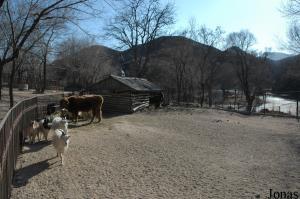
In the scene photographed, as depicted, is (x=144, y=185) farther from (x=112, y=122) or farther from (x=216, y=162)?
(x=112, y=122)

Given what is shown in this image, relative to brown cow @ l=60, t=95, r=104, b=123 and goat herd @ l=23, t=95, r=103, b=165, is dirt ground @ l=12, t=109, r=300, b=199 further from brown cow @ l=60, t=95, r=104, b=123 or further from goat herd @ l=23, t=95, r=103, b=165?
brown cow @ l=60, t=95, r=104, b=123

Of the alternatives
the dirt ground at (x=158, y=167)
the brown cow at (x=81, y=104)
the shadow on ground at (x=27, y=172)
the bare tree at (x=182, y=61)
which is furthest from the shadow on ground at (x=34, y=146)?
the bare tree at (x=182, y=61)

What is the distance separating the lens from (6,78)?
58500 mm

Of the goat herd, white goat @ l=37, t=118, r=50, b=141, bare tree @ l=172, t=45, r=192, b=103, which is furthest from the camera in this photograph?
bare tree @ l=172, t=45, r=192, b=103

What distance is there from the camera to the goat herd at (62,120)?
9492 mm

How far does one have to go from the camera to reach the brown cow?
17141mm

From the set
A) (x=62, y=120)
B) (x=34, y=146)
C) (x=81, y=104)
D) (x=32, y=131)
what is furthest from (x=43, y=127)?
(x=81, y=104)

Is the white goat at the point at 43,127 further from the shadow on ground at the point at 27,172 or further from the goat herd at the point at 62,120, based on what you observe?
the shadow on ground at the point at 27,172

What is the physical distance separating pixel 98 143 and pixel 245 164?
4.91 meters

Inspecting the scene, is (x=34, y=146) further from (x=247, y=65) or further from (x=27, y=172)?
(x=247, y=65)

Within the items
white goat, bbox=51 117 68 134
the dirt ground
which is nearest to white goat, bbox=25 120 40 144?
the dirt ground

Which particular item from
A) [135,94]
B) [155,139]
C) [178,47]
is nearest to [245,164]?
[155,139]

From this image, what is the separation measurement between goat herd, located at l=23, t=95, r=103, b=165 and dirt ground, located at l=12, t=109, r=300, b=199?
0.48 meters

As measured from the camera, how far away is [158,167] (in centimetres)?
957
